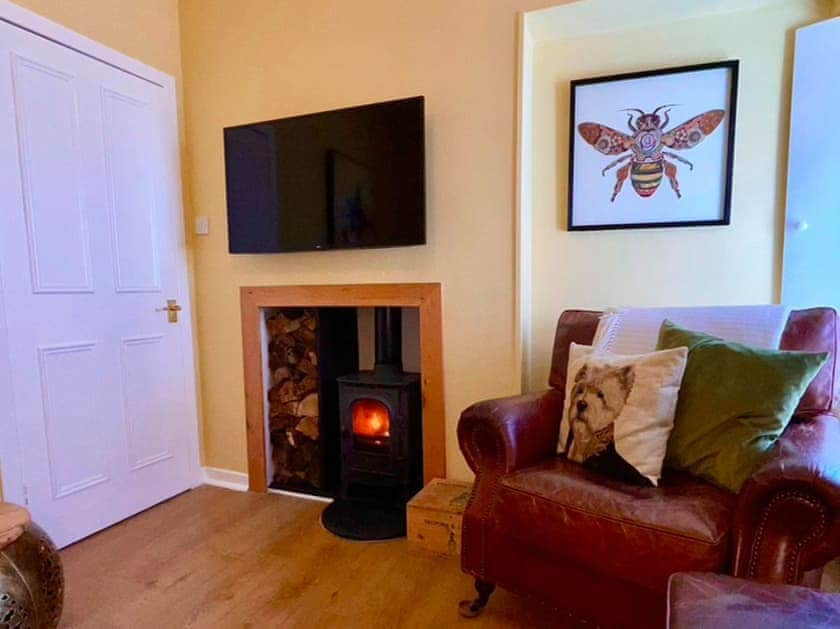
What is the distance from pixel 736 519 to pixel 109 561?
7.18 feet

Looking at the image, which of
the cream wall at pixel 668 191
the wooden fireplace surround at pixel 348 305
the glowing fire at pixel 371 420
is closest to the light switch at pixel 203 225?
the wooden fireplace surround at pixel 348 305

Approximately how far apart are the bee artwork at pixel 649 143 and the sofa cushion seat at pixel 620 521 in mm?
1261

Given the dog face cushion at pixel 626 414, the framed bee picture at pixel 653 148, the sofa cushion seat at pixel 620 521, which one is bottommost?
the sofa cushion seat at pixel 620 521

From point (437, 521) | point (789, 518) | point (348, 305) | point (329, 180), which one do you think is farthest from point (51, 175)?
point (789, 518)

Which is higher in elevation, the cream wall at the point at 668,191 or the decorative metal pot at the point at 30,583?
the cream wall at the point at 668,191

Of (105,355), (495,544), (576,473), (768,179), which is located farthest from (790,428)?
(105,355)

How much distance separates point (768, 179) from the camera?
6.27 feet

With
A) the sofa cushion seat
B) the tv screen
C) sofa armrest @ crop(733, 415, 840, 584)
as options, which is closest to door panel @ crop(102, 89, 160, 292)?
the tv screen

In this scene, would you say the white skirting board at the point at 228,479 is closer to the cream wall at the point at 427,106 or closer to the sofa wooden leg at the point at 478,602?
the cream wall at the point at 427,106

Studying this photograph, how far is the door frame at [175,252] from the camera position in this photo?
178 centimetres

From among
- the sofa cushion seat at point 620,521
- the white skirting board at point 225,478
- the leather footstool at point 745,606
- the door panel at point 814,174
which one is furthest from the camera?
the white skirting board at point 225,478

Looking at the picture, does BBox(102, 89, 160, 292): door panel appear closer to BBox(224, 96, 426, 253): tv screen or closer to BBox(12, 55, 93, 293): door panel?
BBox(12, 55, 93, 293): door panel

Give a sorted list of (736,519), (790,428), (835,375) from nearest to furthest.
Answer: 1. (736,519)
2. (790,428)
3. (835,375)

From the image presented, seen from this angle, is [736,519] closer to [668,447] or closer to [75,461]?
[668,447]
